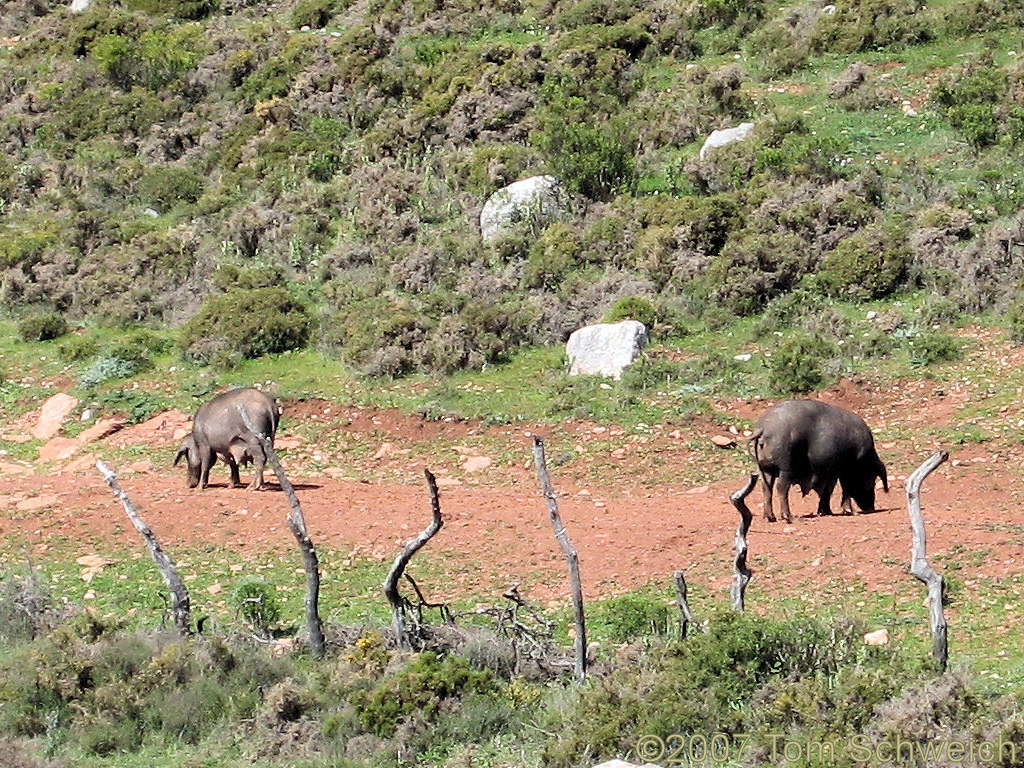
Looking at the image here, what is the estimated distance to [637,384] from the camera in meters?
21.1

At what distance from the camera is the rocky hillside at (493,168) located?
24.0 metres

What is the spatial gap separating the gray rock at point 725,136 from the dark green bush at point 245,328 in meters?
8.76

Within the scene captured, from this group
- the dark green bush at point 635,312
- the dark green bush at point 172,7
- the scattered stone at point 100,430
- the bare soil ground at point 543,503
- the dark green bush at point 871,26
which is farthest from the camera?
the dark green bush at point 172,7

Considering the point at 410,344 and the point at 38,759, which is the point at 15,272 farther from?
the point at 38,759

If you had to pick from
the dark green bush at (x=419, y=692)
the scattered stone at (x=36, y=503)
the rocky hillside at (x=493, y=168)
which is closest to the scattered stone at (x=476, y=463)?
the rocky hillside at (x=493, y=168)

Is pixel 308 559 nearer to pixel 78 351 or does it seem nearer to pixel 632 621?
pixel 632 621

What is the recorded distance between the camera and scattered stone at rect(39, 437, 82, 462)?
70.2 ft

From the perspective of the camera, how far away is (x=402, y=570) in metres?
12.2

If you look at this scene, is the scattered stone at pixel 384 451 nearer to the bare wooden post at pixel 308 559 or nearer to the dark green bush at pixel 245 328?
the dark green bush at pixel 245 328

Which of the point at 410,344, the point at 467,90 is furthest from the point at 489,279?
the point at 467,90

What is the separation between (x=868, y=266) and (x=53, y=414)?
1331cm

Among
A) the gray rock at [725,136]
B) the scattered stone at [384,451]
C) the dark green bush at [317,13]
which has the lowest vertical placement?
the scattered stone at [384,451]

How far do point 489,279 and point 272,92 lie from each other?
1184 cm

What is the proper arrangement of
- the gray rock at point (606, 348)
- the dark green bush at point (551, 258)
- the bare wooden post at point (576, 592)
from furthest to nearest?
the dark green bush at point (551, 258)
the gray rock at point (606, 348)
the bare wooden post at point (576, 592)
